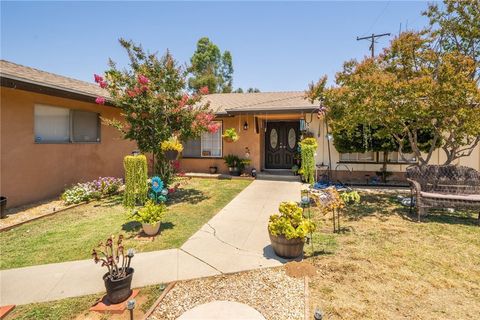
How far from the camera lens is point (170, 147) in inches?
325

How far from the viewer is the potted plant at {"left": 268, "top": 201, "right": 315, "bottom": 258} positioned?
13.5 ft

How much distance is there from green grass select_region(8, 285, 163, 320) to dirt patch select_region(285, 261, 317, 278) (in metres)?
1.92

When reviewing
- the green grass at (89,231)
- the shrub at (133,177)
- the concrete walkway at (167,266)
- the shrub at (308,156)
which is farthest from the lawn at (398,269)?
the shrub at (133,177)

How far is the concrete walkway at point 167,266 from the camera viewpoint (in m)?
3.47

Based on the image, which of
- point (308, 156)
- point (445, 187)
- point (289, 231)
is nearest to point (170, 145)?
point (308, 156)

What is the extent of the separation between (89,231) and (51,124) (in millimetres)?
4993

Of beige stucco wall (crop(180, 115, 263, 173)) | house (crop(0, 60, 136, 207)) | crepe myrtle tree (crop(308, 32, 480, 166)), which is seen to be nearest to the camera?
crepe myrtle tree (crop(308, 32, 480, 166))

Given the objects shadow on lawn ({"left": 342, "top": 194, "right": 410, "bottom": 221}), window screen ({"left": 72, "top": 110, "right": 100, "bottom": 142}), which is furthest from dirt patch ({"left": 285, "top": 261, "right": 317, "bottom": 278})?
window screen ({"left": 72, "top": 110, "right": 100, "bottom": 142})

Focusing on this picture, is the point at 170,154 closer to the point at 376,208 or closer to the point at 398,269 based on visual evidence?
the point at 376,208

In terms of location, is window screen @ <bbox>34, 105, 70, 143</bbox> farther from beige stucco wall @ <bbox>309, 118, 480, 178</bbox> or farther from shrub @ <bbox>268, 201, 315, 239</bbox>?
beige stucco wall @ <bbox>309, 118, 480, 178</bbox>

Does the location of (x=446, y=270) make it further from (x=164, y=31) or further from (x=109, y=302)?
(x=164, y=31)

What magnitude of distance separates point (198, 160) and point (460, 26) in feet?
38.1

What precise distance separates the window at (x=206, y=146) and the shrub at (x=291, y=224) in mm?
9295

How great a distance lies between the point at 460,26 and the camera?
24.0 ft
